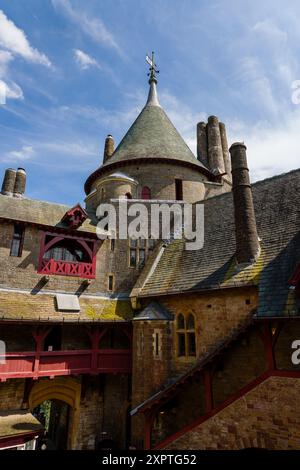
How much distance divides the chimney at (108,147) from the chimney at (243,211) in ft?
51.8

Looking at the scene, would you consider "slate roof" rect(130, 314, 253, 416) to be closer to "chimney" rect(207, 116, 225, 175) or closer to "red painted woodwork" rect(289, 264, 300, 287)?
"red painted woodwork" rect(289, 264, 300, 287)

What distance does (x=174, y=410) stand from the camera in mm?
11539

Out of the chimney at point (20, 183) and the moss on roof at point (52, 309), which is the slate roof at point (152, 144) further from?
the moss on roof at point (52, 309)

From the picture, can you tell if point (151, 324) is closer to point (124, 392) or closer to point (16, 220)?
point (124, 392)

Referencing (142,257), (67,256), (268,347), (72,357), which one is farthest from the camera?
(67,256)

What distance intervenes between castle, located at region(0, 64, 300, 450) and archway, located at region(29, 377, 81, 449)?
0.05 meters

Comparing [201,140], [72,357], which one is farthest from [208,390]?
[201,140]

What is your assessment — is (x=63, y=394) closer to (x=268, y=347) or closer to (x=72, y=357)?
(x=72, y=357)

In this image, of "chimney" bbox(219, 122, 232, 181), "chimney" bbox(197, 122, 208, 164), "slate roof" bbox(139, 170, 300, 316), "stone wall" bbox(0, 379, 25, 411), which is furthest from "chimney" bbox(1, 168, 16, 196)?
"chimney" bbox(219, 122, 232, 181)

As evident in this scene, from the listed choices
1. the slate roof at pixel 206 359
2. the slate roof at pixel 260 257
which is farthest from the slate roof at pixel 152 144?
the slate roof at pixel 206 359

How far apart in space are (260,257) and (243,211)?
1932 mm

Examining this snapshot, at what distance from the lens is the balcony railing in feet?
46.4

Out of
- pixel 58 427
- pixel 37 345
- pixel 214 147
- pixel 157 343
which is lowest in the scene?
pixel 58 427

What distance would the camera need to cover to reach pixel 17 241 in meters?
14.1
